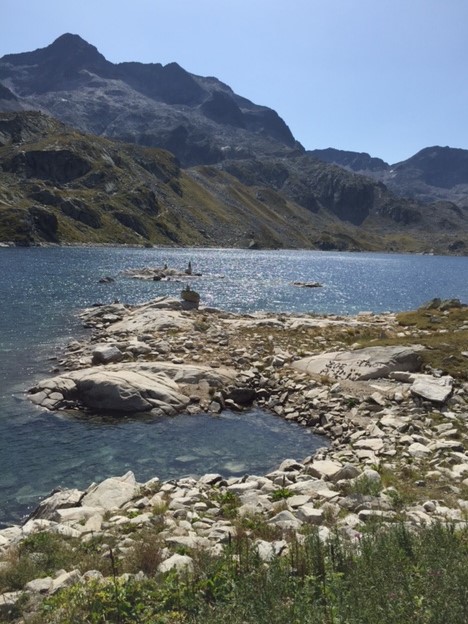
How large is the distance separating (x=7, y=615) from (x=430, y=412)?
54.7ft

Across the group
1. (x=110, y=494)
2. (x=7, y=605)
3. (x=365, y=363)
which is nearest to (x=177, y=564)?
(x=7, y=605)

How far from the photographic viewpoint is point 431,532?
8945 mm

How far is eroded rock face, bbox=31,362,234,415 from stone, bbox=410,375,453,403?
31.6ft

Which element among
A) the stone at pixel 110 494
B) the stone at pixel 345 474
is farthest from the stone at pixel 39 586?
the stone at pixel 345 474

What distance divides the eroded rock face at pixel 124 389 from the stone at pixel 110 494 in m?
8.57

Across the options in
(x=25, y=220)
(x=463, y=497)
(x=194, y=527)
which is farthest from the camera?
(x=25, y=220)

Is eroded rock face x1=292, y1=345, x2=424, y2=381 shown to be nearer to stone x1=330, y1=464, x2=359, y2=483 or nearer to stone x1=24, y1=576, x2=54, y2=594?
stone x1=330, y1=464, x2=359, y2=483

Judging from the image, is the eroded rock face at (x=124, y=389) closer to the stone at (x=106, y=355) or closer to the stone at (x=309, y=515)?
the stone at (x=106, y=355)

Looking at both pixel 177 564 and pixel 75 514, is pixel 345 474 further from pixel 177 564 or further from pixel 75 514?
pixel 75 514

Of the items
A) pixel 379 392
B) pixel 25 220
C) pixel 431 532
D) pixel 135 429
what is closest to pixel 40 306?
pixel 135 429

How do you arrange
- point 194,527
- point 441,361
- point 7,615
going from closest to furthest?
point 7,615, point 194,527, point 441,361

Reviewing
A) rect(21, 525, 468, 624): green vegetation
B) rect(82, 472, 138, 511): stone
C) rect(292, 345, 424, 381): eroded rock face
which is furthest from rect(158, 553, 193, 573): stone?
rect(292, 345, 424, 381): eroded rock face

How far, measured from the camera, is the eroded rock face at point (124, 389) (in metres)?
22.6

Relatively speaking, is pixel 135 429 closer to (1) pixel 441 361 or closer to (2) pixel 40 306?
(1) pixel 441 361
